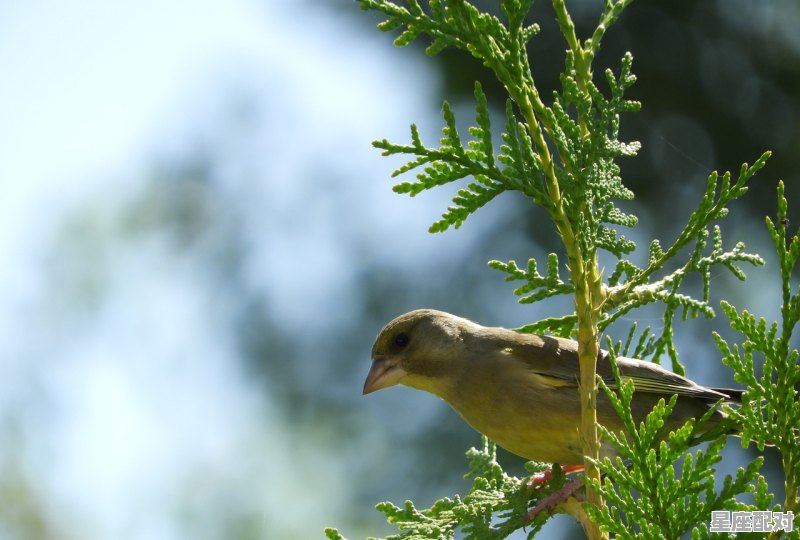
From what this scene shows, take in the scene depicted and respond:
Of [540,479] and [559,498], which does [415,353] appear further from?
[559,498]

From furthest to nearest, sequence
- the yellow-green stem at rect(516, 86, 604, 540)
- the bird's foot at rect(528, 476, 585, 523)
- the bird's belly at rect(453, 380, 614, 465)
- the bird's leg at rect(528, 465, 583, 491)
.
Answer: the bird's belly at rect(453, 380, 614, 465)
the bird's leg at rect(528, 465, 583, 491)
the bird's foot at rect(528, 476, 585, 523)
the yellow-green stem at rect(516, 86, 604, 540)

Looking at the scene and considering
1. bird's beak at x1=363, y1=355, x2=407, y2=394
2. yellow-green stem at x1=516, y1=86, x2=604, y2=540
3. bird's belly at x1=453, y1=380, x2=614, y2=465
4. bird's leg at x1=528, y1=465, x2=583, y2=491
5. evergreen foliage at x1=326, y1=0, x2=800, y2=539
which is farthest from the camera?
bird's beak at x1=363, y1=355, x2=407, y2=394

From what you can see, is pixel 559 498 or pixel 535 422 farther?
pixel 535 422

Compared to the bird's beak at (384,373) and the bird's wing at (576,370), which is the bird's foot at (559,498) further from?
the bird's beak at (384,373)

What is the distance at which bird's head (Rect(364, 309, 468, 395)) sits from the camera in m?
3.59

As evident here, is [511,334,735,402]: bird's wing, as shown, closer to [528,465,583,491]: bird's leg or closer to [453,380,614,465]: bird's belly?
[453,380,614,465]: bird's belly

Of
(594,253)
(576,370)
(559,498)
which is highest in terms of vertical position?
(594,253)

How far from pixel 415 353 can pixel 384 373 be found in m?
0.13

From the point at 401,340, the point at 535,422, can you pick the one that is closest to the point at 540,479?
the point at 535,422

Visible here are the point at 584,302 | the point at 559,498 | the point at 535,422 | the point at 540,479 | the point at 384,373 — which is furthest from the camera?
the point at 384,373

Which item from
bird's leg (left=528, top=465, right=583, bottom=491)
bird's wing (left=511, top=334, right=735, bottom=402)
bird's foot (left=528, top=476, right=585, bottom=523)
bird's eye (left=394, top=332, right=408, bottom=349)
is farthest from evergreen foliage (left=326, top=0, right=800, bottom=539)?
bird's eye (left=394, top=332, right=408, bottom=349)

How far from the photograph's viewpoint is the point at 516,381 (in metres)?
3.36

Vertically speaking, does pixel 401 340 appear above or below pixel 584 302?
above

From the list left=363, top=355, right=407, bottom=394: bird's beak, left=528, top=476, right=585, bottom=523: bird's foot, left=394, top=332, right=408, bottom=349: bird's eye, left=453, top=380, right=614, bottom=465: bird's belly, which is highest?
left=394, top=332, right=408, bottom=349: bird's eye
